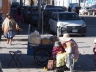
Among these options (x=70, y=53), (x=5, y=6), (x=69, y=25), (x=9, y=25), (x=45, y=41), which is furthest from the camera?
(x=5, y=6)

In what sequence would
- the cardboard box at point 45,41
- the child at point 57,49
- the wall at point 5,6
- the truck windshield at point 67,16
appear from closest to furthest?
the child at point 57,49 → the cardboard box at point 45,41 → the wall at point 5,6 → the truck windshield at point 67,16

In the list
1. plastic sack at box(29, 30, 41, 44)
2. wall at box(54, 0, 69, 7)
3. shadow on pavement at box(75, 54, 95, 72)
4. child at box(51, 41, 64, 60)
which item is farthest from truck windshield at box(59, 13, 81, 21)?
wall at box(54, 0, 69, 7)

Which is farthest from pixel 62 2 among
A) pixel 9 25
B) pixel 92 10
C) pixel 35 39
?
pixel 35 39

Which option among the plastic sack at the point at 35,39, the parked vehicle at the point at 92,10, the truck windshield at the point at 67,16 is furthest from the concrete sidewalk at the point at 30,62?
the parked vehicle at the point at 92,10

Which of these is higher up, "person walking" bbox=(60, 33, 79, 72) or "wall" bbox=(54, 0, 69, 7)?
"person walking" bbox=(60, 33, 79, 72)

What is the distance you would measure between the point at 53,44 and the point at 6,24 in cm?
583

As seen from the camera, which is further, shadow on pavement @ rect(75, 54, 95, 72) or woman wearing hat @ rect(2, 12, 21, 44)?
woman wearing hat @ rect(2, 12, 21, 44)

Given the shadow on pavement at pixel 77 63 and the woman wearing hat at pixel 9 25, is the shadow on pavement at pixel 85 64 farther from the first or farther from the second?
the woman wearing hat at pixel 9 25

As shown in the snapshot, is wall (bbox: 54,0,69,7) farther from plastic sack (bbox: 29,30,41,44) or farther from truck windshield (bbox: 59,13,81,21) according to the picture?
plastic sack (bbox: 29,30,41,44)

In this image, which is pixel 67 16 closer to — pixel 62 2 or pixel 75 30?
pixel 75 30

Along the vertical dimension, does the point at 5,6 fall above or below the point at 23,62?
above

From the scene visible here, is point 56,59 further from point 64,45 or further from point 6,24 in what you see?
point 6,24

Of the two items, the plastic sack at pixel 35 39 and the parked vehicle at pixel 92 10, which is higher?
the plastic sack at pixel 35 39

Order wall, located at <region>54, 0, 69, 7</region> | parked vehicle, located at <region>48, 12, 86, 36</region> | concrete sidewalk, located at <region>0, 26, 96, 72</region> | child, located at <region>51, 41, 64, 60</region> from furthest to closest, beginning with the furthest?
wall, located at <region>54, 0, 69, 7</region> < parked vehicle, located at <region>48, 12, 86, 36</region> < concrete sidewalk, located at <region>0, 26, 96, 72</region> < child, located at <region>51, 41, 64, 60</region>
